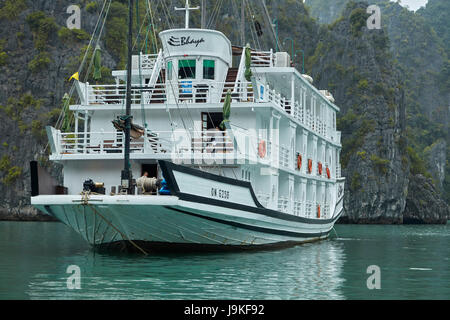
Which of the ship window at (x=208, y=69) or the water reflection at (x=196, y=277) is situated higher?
the ship window at (x=208, y=69)

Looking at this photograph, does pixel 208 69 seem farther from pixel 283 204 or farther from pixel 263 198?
pixel 283 204

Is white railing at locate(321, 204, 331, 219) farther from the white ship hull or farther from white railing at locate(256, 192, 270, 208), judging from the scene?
the white ship hull

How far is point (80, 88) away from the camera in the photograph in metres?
22.2

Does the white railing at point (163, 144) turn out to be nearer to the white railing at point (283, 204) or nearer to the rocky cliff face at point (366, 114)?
the white railing at point (283, 204)

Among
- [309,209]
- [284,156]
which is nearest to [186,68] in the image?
[284,156]

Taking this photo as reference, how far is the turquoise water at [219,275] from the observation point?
12.6 m

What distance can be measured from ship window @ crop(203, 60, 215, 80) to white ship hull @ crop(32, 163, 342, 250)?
589 centimetres

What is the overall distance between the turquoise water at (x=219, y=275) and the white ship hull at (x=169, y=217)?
513 millimetres

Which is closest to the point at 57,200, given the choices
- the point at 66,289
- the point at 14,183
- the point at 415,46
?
the point at 66,289

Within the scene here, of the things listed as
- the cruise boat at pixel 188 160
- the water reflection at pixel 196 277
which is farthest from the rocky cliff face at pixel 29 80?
the water reflection at pixel 196 277

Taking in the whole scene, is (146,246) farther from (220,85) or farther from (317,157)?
(317,157)

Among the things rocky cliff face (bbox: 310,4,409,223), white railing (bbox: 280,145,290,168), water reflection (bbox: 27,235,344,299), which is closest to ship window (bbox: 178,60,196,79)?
white railing (bbox: 280,145,290,168)

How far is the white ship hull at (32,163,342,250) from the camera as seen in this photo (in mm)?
16891

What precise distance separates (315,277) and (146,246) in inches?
220
